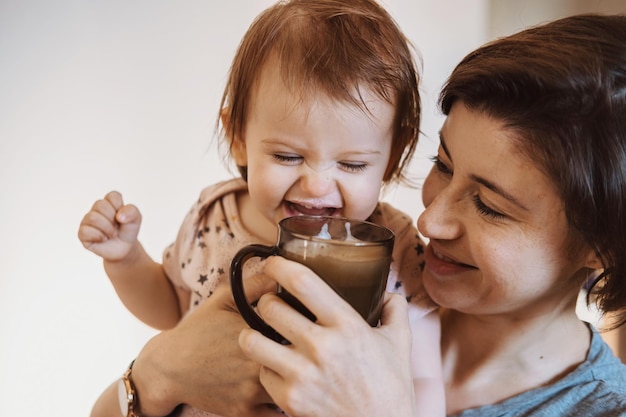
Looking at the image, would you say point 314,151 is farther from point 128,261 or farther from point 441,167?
point 128,261

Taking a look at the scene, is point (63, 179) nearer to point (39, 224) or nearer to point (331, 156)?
point (39, 224)

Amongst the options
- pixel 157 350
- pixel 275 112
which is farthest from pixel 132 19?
pixel 157 350

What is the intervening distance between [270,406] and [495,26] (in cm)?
174

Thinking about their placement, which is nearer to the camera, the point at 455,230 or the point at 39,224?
the point at 455,230

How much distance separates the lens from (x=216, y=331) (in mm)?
1155

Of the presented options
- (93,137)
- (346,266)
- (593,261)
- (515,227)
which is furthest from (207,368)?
(93,137)

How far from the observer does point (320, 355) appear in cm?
88

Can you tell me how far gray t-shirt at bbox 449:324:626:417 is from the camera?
1.22 m

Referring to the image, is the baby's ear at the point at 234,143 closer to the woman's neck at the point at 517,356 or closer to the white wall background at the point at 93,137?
the woman's neck at the point at 517,356

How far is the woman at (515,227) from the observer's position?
2.95 ft

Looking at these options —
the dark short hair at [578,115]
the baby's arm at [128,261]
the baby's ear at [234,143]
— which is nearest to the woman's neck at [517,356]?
the dark short hair at [578,115]

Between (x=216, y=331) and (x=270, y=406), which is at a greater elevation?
(x=216, y=331)


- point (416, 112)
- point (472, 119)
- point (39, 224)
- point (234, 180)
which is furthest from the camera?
point (39, 224)

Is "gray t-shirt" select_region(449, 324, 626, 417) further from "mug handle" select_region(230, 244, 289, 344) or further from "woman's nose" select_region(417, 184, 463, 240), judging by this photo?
"mug handle" select_region(230, 244, 289, 344)
